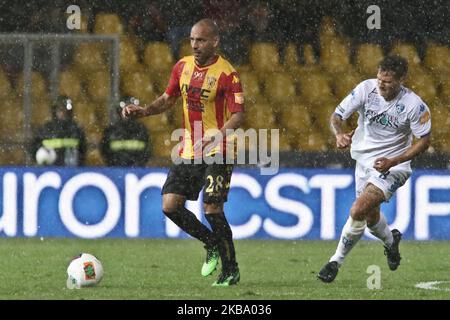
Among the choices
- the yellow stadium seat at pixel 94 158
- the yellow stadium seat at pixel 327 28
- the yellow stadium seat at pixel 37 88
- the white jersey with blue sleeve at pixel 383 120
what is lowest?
the yellow stadium seat at pixel 94 158

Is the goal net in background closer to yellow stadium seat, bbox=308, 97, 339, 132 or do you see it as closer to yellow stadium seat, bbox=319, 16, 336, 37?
yellow stadium seat, bbox=308, 97, 339, 132

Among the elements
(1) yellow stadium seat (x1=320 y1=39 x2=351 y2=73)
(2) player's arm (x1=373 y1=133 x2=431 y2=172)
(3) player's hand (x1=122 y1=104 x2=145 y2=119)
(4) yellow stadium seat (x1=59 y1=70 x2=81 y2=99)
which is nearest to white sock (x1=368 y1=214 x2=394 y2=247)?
(2) player's arm (x1=373 y1=133 x2=431 y2=172)

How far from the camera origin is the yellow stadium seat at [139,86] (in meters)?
15.9

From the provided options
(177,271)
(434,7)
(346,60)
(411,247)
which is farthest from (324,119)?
(177,271)

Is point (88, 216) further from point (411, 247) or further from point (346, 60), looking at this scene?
point (346, 60)

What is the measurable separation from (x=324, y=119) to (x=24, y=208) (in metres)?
3.87

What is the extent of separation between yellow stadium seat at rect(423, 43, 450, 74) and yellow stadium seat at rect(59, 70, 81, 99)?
3.94 metres

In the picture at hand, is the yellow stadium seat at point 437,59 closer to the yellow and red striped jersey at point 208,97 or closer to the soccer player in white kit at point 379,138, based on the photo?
the soccer player in white kit at point 379,138

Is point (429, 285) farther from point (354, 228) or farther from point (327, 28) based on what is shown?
point (327, 28)

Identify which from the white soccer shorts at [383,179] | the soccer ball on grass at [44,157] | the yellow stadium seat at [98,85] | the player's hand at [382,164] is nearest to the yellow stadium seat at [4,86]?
the yellow stadium seat at [98,85]

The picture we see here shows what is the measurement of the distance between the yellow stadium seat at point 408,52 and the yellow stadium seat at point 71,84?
3.61m

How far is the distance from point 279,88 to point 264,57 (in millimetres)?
526

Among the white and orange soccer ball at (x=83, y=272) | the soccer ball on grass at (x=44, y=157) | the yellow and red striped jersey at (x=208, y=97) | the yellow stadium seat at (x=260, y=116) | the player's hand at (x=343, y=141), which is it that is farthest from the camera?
the yellow stadium seat at (x=260, y=116)

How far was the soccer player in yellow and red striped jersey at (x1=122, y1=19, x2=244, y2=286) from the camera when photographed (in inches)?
372
